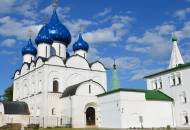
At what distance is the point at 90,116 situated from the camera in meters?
34.1

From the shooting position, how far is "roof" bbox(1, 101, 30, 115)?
34.8 m

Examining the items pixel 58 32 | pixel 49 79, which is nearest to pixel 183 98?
pixel 49 79

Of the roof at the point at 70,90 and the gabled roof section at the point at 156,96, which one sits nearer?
the gabled roof section at the point at 156,96

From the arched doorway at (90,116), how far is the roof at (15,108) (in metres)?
8.04

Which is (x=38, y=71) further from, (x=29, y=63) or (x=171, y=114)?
(x=171, y=114)

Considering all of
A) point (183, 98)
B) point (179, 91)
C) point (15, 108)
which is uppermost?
point (179, 91)

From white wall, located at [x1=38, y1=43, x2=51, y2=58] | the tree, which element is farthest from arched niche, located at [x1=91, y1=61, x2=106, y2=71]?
the tree

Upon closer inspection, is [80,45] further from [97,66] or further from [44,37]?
[44,37]

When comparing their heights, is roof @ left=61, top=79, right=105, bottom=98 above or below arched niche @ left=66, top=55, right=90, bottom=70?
below

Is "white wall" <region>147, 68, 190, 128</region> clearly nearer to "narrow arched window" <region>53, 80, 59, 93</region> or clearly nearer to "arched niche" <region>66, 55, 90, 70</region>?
"arched niche" <region>66, 55, 90, 70</region>

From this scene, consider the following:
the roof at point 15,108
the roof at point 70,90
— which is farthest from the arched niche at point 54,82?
the roof at point 15,108

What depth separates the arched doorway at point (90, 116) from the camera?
33.8 m

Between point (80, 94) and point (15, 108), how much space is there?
869 centimetres

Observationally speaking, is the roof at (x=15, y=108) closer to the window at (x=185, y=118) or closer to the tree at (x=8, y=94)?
the tree at (x=8, y=94)
